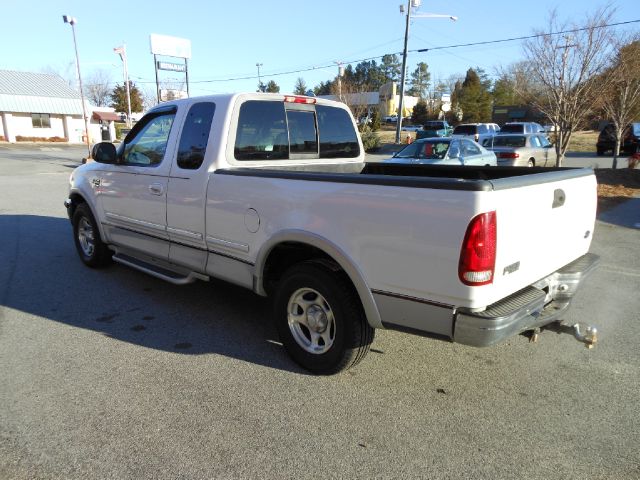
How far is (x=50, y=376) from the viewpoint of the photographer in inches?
135

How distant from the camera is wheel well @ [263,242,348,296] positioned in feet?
11.0

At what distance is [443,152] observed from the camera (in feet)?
41.2

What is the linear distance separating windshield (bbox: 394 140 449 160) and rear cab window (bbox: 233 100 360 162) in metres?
7.82

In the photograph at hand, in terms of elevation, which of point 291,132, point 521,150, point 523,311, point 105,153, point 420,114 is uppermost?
point 420,114

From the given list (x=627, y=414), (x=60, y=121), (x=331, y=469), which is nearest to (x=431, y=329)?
(x=331, y=469)

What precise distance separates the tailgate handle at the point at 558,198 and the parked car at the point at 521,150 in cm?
1350

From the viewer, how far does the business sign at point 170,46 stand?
124 feet

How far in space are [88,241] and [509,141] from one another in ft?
51.3

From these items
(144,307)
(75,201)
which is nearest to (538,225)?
(144,307)

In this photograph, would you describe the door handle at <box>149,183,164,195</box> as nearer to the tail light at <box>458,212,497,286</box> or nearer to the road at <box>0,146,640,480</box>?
the road at <box>0,146,640,480</box>

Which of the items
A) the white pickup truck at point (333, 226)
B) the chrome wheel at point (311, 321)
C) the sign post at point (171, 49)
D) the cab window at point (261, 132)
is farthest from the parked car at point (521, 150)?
the sign post at point (171, 49)

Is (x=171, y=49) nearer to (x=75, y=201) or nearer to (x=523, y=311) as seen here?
(x=75, y=201)

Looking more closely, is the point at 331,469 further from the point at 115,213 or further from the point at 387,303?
the point at 115,213

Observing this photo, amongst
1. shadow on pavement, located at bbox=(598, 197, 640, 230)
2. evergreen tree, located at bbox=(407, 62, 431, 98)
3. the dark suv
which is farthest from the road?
evergreen tree, located at bbox=(407, 62, 431, 98)
